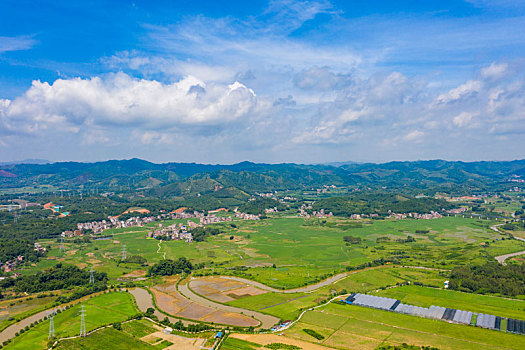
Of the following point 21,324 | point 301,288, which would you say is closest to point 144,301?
point 21,324

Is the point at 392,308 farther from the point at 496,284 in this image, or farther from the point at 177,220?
the point at 177,220

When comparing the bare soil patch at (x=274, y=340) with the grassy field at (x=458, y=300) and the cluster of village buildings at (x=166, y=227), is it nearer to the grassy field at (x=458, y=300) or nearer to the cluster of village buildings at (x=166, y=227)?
the grassy field at (x=458, y=300)

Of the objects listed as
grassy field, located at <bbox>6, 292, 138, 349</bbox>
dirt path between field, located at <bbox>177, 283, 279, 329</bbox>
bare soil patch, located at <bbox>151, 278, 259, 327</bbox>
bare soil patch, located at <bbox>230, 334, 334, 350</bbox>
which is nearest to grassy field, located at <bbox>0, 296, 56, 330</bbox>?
grassy field, located at <bbox>6, 292, 138, 349</bbox>

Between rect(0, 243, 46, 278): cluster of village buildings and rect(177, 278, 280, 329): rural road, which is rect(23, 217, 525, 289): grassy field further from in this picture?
rect(177, 278, 280, 329): rural road

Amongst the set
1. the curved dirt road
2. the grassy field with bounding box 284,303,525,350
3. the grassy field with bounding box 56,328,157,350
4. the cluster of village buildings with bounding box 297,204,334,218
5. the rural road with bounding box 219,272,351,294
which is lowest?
the rural road with bounding box 219,272,351,294

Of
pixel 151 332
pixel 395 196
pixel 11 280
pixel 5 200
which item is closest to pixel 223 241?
pixel 11 280

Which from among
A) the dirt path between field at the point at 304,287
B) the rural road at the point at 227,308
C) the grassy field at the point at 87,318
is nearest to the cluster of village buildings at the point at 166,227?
the dirt path between field at the point at 304,287
